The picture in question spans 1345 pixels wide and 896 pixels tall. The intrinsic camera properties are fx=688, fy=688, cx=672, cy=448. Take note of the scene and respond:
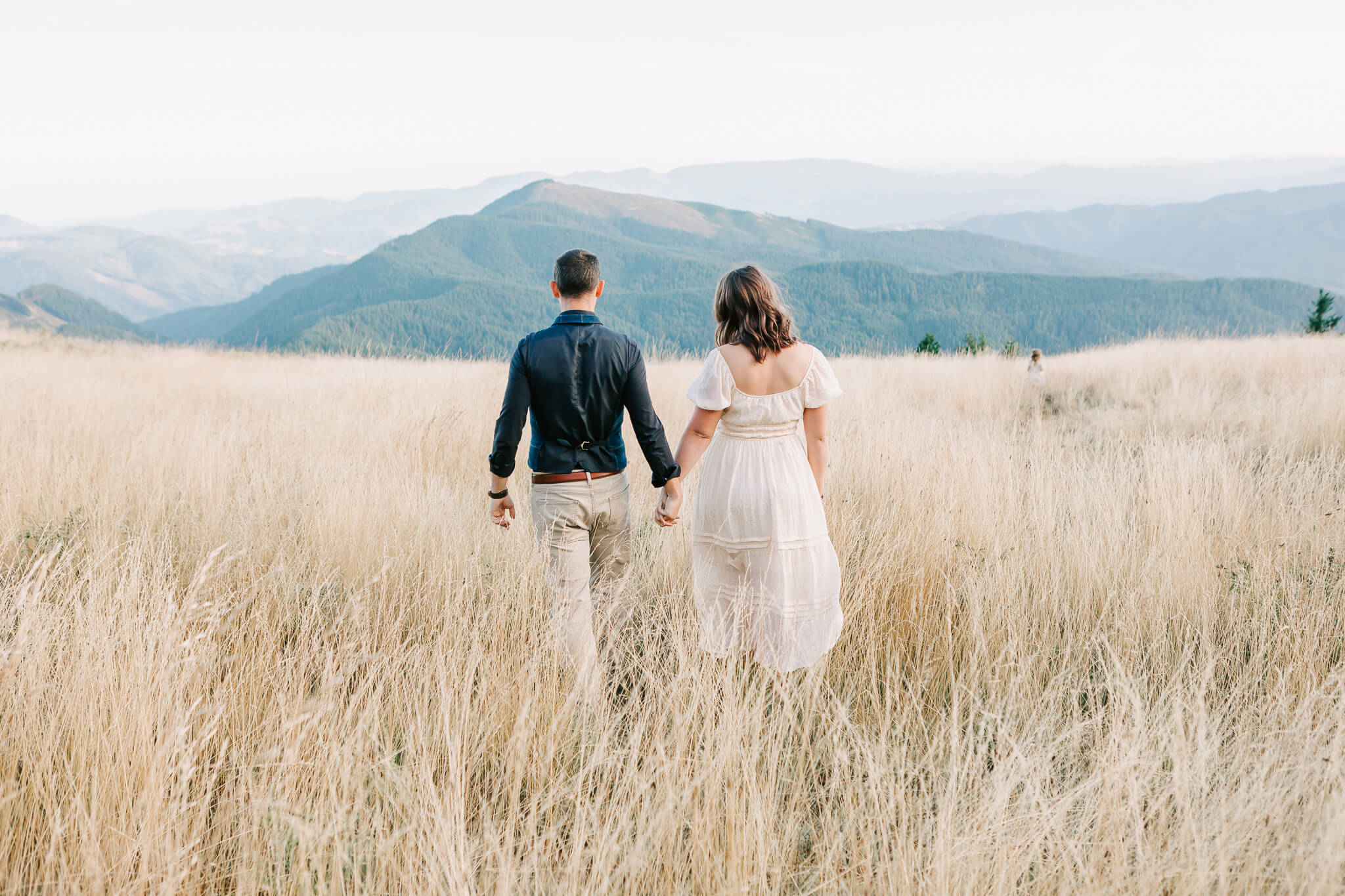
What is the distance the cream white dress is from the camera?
9.00 ft

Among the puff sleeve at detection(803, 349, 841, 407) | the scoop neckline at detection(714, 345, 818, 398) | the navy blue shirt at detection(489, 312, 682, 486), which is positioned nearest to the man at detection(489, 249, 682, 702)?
the navy blue shirt at detection(489, 312, 682, 486)

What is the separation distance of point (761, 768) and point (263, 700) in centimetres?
176

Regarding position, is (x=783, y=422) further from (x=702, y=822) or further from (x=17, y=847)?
(x=17, y=847)

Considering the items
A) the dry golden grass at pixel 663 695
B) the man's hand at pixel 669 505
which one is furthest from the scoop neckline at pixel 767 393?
the dry golden grass at pixel 663 695

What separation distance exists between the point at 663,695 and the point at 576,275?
66.1 inches

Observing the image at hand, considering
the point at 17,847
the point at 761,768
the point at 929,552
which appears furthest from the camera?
the point at 929,552

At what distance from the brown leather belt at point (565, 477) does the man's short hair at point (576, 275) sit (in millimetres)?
741

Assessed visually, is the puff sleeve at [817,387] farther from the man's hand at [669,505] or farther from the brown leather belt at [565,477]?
the brown leather belt at [565,477]

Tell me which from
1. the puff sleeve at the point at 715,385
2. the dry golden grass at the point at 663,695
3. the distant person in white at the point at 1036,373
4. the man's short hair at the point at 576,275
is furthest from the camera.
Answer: the distant person in white at the point at 1036,373

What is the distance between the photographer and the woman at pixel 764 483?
2.74 m

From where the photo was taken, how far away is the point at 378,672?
276 cm

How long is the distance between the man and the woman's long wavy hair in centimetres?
42

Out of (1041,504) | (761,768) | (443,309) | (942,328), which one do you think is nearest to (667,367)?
(1041,504)

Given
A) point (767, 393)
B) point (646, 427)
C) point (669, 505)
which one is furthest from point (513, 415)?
point (767, 393)
